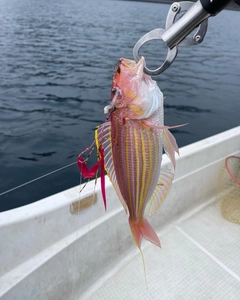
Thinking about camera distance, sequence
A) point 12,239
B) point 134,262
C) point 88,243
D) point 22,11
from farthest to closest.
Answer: point 22,11, point 134,262, point 88,243, point 12,239

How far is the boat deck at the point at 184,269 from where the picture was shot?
9.63 ft

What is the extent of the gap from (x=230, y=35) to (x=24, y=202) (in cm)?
2084

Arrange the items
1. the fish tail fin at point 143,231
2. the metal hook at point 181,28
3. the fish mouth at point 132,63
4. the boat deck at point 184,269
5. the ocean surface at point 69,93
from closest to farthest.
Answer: the metal hook at point 181,28 → the fish mouth at point 132,63 → the fish tail fin at point 143,231 → the boat deck at point 184,269 → the ocean surface at point 69,93

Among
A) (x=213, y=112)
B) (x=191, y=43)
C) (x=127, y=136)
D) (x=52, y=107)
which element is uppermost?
(x=191, y=43)

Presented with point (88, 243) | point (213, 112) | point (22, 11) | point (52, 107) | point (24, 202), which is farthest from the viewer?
point (22, 11)

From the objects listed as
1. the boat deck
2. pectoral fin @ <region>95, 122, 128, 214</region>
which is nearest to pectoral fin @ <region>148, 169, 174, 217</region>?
pectoral fin @ <region>95, 122, 128, 214</region>

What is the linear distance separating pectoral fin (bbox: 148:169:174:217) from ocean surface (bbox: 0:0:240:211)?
384 cm

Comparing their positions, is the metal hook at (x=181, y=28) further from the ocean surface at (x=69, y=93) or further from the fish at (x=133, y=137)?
the ocean surface at (x=69, y=93)

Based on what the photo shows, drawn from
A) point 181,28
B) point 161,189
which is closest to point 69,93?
point 161,189

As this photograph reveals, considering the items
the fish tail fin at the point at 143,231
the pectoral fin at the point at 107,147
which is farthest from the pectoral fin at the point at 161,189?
the pectoral fin at the point at 107,147

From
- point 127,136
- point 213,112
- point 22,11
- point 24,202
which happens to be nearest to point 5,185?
point 24,202

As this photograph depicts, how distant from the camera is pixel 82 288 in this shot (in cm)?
286

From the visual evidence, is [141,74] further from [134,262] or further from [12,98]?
[12,98]

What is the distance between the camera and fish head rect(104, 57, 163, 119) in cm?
149
